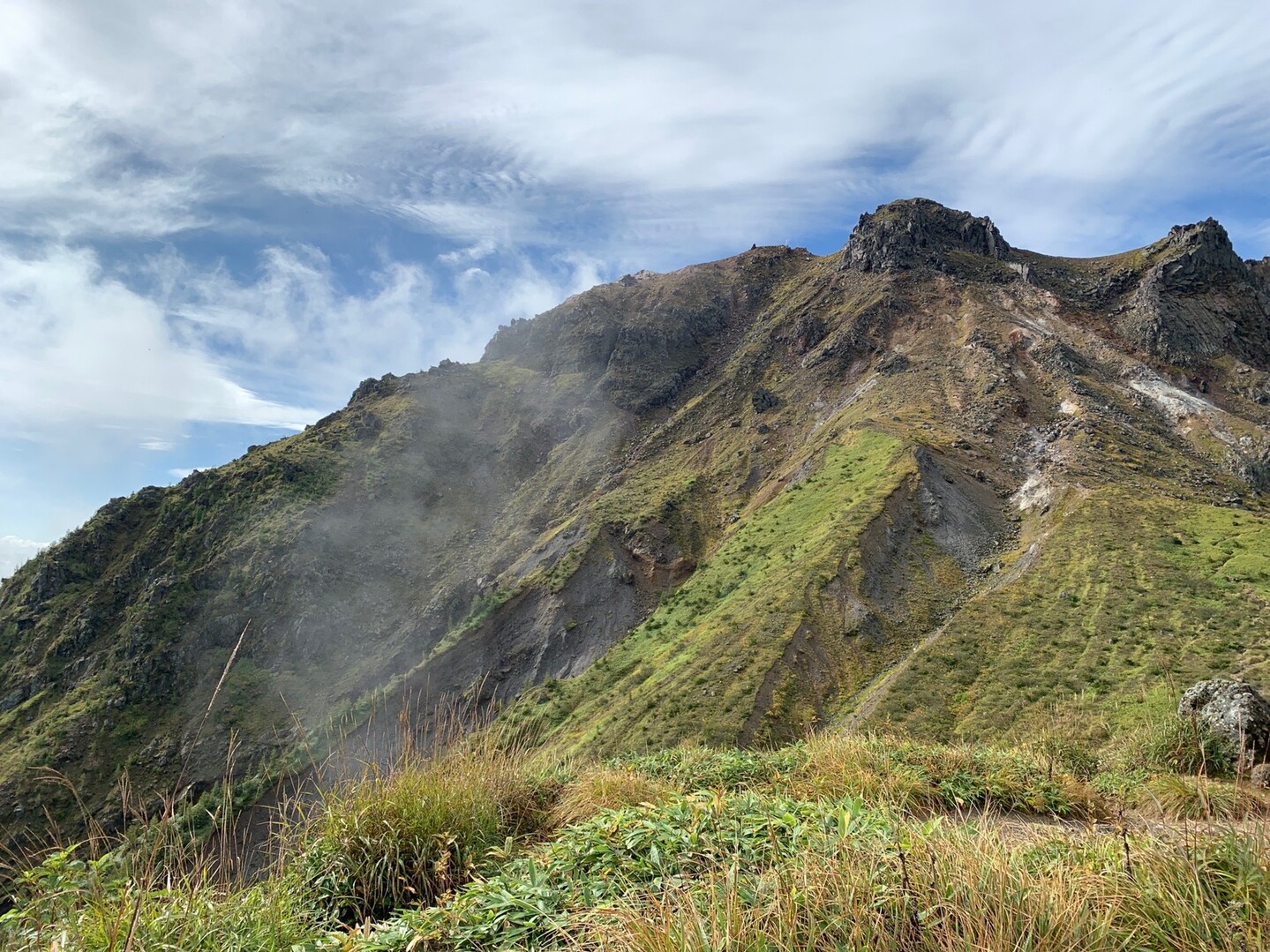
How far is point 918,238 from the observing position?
76500 millimetres

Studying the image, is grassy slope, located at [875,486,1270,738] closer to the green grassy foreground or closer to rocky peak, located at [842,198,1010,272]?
→ the green grassy foreground

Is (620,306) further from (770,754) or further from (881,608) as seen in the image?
(770,754)

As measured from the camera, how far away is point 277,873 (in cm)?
482

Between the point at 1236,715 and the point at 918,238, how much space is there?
79.4 m

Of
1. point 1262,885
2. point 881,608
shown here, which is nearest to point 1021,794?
point 1262,885

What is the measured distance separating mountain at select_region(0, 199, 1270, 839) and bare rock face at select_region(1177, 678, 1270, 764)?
802 cm

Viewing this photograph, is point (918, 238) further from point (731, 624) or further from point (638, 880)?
point (638, 880)

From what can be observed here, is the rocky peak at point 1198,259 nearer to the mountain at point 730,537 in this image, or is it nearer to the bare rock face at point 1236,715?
the mountain at point 730,537

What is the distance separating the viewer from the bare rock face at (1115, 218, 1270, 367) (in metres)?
54.8

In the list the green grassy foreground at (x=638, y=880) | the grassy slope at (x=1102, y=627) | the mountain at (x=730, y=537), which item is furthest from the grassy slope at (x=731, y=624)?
the green grassy foreground at (x=638, y=880)

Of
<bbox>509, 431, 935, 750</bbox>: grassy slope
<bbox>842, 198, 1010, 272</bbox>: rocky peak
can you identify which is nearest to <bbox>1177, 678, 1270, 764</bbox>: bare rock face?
<bbox>509, 431, 935, 750</bbox>: grassy slope

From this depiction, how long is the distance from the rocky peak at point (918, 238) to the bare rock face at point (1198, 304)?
17923 millimetres

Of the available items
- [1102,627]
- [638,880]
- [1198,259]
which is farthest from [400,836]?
[1198,259]

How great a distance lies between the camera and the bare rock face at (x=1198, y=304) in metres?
54.8
